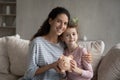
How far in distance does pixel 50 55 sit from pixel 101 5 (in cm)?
343

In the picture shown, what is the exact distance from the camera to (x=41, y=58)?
5.69 feet

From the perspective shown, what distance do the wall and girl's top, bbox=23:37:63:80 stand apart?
3.22 meters

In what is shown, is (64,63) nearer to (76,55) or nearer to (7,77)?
(76,55)

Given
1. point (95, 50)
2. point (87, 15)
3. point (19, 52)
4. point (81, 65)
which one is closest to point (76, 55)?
point (81, 65)

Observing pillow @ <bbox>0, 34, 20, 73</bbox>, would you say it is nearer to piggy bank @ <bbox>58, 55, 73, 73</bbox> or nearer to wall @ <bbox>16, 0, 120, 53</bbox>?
piggy bank @ <bbox>58, 55, 73, 73</bbox>

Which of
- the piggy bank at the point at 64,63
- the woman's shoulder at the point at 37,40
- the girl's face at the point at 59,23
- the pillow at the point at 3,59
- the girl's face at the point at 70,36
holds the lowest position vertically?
the pillow at the point at 3,59

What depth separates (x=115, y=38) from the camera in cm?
502

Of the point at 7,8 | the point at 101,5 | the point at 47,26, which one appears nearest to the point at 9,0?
the point at 7,8

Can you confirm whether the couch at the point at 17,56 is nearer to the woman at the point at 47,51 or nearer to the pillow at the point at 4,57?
the pillow at the point at 4,57

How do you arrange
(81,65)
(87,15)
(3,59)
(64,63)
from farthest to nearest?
(87,15) → (3,59) → (81,65) → (64,63)

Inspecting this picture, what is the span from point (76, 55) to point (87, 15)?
336 cm

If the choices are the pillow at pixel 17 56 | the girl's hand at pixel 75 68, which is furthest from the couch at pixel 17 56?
the girl's hand at pixel 75 68

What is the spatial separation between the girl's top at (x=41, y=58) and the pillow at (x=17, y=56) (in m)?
0.52

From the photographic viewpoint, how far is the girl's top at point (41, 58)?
5.55 ft
